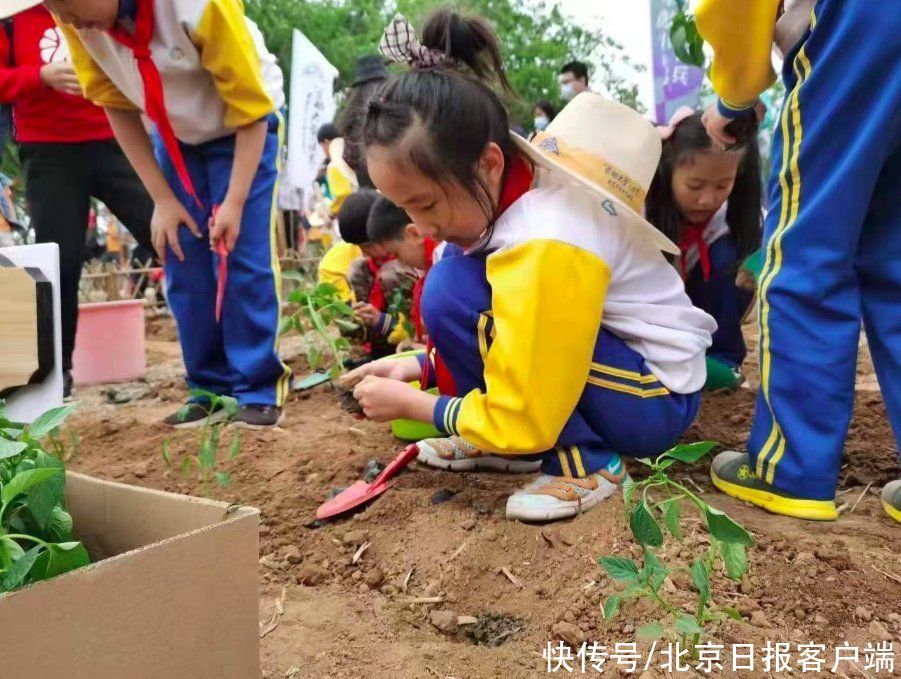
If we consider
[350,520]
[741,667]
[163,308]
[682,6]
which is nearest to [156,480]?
[350,520]

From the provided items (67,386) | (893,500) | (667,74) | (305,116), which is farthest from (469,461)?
(305,116)

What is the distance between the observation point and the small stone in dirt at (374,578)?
1.35 metres

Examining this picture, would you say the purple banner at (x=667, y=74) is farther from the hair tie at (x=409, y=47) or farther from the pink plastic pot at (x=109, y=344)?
the hair tie at (x=409, y=47)

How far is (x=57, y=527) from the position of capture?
86 cm

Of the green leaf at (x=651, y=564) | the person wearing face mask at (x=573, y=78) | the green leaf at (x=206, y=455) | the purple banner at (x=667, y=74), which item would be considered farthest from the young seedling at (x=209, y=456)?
the purple banner at (x=667, y=74)

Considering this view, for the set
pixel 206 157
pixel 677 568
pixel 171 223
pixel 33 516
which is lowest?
pixel 677 568

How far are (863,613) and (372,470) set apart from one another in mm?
1010

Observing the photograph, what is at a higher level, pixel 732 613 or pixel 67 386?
pixel 732 613

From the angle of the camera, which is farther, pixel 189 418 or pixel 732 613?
pixel 189 418

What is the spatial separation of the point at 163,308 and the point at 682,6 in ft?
15.4

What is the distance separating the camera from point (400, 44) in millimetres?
1520

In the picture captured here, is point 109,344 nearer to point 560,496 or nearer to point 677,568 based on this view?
point 560,496

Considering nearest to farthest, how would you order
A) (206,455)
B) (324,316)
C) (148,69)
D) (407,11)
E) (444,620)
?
(444,620), (206,455), (148,69), (324,316), (407,11)

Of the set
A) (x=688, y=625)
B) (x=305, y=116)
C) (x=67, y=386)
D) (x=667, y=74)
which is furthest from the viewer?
(x=305, y=116)
